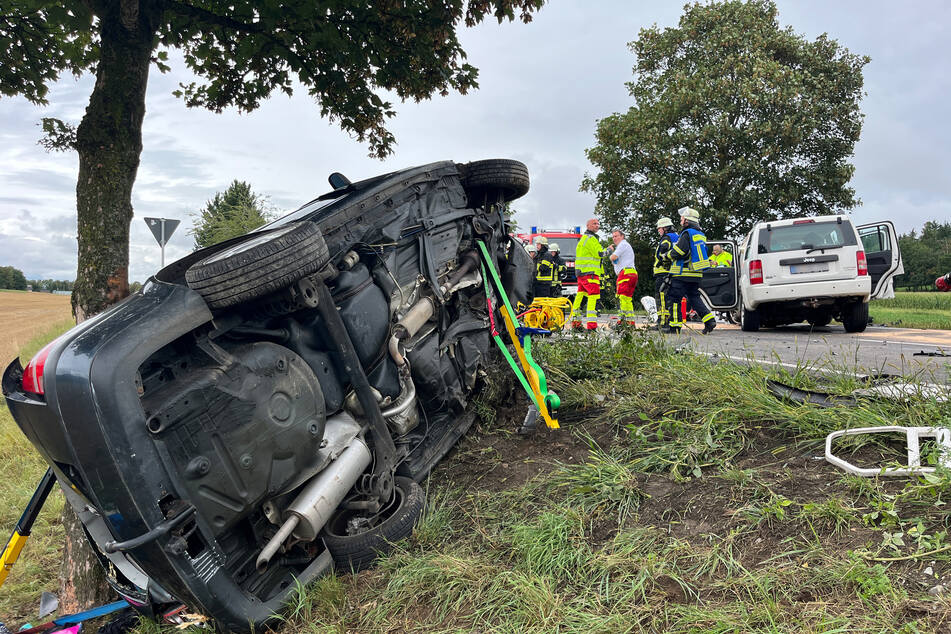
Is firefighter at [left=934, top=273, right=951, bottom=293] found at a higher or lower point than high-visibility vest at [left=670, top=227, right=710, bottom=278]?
lower

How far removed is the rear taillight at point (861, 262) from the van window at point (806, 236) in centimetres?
17

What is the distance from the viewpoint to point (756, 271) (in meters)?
9.42

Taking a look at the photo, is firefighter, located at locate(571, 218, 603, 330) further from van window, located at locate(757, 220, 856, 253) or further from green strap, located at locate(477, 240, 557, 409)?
green strap, located at locate(477, 240, 557, 409)

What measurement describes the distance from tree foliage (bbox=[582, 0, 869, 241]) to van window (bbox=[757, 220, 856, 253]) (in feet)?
41.3

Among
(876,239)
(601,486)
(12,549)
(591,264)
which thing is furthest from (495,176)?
(876,239)

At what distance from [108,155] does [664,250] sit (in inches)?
297

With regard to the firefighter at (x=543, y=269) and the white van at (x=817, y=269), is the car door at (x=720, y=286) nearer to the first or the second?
the white van at (x=817, y=269)

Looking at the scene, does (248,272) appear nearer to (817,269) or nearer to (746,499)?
(746,499)

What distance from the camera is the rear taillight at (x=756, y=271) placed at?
9391 millimetres

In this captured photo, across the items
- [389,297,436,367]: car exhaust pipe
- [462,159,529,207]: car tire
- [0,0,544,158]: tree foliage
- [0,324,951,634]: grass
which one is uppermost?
[0,0,544,158]: tree foliage

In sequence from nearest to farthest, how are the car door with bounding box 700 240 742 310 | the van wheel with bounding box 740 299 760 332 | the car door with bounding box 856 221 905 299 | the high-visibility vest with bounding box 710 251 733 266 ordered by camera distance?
the car door with bounding box 856 221 905 299
the van wheel with bounding box 740 299 760 332
the car door with bounding box 700 240 742 310
the high-visibility vest with bounding box 710 251 733 266

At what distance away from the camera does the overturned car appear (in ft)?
6.97

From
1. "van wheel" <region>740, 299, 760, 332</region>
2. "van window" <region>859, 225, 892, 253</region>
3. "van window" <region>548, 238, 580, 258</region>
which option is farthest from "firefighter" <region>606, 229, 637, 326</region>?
"van window" <region>548, 238, 580, 258</region>

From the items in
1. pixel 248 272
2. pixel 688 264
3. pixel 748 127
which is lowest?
pixel 248 272
